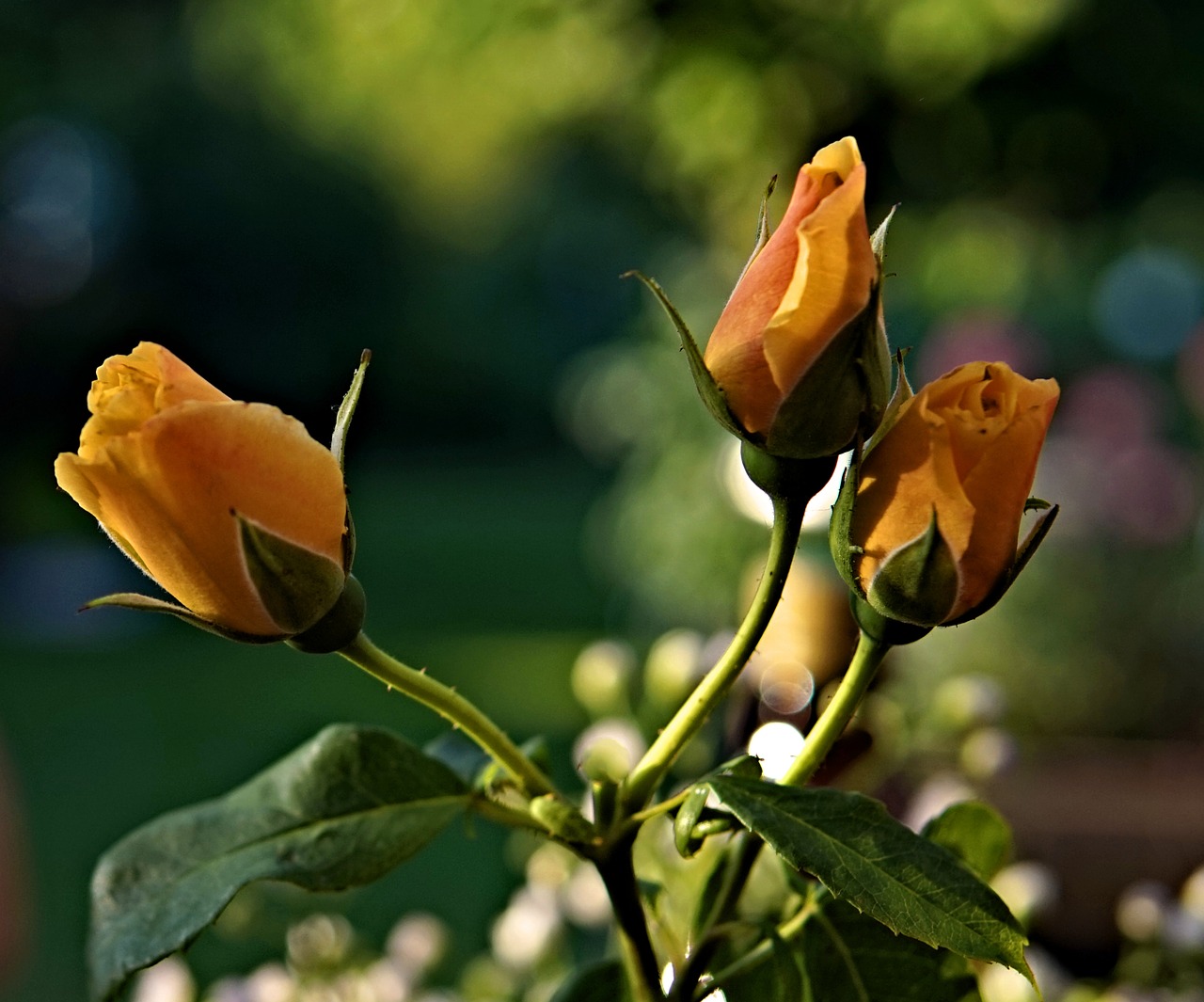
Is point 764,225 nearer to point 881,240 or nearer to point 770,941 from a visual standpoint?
point 881,240

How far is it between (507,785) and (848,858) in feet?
0.33

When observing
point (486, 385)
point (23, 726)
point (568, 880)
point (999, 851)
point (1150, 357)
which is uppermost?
point (999, 851)

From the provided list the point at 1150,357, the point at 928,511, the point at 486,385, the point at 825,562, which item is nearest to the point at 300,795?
the point at 928,511

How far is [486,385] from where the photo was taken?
1226cm

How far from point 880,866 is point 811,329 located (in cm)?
11

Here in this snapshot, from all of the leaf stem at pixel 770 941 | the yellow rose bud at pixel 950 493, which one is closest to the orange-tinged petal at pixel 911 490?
the yellow rose bud at pixel 950 493

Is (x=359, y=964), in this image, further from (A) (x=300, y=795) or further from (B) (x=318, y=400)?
(B) (x=318, y=400)

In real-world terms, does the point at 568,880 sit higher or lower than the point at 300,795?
lower

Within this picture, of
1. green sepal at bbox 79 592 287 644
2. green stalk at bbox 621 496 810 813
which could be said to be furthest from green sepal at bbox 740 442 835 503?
green sepal at bbox 79 592 287 644

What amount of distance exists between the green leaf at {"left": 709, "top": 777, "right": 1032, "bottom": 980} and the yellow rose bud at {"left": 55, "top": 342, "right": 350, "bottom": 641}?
0.10 metres

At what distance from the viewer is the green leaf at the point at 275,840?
1.05 ft

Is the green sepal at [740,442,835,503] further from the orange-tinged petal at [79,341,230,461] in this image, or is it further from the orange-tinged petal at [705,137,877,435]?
the orange-tinged petal at [79,341,230,461]

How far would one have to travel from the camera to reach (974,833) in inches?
15.7

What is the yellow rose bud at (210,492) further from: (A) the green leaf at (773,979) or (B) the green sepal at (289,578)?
(A) the green leaf at (773,979)
